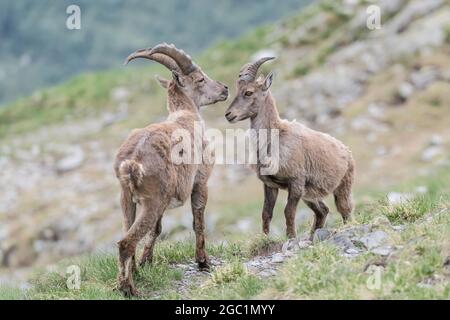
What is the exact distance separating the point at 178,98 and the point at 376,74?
12.5m

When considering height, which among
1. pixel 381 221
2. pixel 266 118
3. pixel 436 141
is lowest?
pixel 381 221

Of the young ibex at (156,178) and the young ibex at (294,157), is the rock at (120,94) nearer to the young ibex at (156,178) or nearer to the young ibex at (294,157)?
the young ibex at (294,157)

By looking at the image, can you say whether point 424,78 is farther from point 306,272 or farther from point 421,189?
point 306,272

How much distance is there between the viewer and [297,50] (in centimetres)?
2581

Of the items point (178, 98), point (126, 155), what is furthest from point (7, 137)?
point (126, 155)

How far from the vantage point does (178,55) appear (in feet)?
35.8

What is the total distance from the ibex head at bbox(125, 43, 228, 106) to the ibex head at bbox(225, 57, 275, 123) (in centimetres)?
21

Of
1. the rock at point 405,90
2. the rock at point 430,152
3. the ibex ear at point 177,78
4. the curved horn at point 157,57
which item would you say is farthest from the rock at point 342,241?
the rock at point 405,90

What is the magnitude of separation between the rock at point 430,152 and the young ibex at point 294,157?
314 inches

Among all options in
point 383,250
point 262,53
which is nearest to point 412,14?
point 262,53

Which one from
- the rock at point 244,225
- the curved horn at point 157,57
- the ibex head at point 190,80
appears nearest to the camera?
the curved horn at point 157,57

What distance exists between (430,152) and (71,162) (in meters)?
9.82

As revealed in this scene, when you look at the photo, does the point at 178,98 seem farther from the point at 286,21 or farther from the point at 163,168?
the point at 286,21

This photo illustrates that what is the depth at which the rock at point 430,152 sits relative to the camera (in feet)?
63.3
